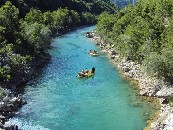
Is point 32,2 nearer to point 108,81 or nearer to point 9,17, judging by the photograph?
point 9,17

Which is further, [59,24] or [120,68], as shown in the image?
[59,24]

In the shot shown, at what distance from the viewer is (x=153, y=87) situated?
64875 mm

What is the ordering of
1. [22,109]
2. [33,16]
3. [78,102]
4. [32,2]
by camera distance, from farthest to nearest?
[32,2] < [33,16] < [78,102] < [22,109]

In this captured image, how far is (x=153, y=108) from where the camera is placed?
57.5 m

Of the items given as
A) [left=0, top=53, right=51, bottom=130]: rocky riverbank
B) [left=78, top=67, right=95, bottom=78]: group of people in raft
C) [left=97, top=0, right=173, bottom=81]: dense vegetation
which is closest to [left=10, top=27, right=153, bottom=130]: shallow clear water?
[left=78, top=67, right=95, bottom=78]: group of people in raft

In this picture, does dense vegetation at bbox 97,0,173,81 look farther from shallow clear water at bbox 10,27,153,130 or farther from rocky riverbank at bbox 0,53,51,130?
rocky riverbank at bbox 0,53,51,130

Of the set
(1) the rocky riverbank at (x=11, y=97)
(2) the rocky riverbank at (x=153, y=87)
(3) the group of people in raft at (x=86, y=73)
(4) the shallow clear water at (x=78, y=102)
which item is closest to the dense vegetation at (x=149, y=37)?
(2) the rocky riverbank at (x=153, y=87)

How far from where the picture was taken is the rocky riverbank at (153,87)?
165 feet

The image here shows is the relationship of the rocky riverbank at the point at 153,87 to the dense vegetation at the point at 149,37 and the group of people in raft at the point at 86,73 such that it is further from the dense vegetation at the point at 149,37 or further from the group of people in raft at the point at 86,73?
the group of people in raft at the point at 86,73

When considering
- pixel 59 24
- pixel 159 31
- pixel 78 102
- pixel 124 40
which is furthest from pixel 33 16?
pixel 78 102

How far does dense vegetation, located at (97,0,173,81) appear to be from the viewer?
215 feet

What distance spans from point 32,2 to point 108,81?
115 m

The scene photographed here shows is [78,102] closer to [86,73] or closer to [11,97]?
[11,97]

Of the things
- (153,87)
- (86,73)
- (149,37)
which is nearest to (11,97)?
(86,73)
